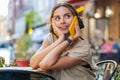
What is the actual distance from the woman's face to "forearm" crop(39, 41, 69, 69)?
0.74 ft

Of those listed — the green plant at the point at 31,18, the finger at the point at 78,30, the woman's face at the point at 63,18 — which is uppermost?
the woman's face at the point at 63,18

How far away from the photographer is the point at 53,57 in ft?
9.42

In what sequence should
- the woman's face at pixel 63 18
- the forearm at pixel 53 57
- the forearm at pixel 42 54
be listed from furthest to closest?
the woman's face at pixel 63 18, the forearm at pixel 42 54, the forearm at pixel 53 57

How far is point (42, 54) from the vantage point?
3000 mm

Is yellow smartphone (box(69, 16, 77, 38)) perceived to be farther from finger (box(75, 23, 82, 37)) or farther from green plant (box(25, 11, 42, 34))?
green plant (box(25, 11, 42, 34))

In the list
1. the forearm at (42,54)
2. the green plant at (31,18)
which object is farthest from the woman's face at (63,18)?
the green plant at (31,18)

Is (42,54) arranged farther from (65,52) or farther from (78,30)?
(78,30)

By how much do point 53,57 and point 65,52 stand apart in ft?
0.47

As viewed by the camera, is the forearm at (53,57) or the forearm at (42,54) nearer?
the forearm at (53,57)

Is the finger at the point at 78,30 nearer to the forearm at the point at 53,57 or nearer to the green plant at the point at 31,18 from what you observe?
the forearm at the point at 53,57

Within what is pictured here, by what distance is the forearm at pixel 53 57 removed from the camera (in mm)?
2875

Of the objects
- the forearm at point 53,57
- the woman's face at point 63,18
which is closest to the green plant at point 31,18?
the woman's face at point 63,18

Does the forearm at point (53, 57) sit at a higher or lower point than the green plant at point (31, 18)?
higher

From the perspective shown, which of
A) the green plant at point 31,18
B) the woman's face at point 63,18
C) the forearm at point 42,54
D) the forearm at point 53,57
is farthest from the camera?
the green plant at point 31,18
